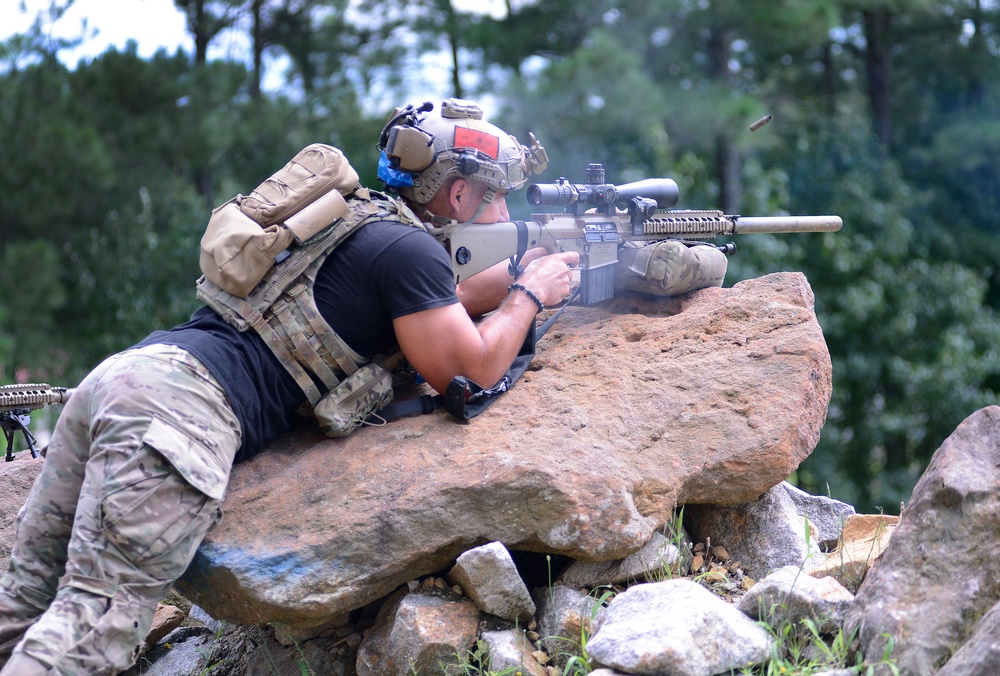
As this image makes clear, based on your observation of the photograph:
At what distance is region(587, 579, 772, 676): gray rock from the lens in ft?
10.7

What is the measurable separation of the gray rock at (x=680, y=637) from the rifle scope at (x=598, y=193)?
6.46 feet

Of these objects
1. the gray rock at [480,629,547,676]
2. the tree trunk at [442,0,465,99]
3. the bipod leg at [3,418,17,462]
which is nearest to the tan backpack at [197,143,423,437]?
the gray rock at [480,629,547,676]

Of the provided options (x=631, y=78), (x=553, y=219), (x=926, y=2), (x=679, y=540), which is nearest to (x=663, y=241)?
(x=553, y=219)

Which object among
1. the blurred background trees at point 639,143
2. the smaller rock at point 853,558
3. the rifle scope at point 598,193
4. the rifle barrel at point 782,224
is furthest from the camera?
the blurred background trees at point 639,143

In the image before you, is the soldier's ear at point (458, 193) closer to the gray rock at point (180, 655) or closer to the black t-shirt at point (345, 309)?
the black t-shirt at point (345, 309)

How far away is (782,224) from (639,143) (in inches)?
339

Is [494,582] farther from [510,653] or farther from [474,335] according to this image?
[474,335]

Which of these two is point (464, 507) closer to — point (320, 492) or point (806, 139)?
point (320, 492)

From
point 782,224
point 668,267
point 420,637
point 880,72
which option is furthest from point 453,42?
point 420,637

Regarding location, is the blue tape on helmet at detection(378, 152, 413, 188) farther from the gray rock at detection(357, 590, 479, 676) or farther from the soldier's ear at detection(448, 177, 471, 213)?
the gray rock at detection(357, 590, 479, 676)

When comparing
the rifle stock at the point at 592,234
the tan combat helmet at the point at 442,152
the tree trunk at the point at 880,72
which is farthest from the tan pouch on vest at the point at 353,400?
the tree trunk at the point at 880,72

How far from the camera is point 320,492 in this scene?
3803mm

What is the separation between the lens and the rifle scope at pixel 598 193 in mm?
4660

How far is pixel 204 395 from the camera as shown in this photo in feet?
11.6
